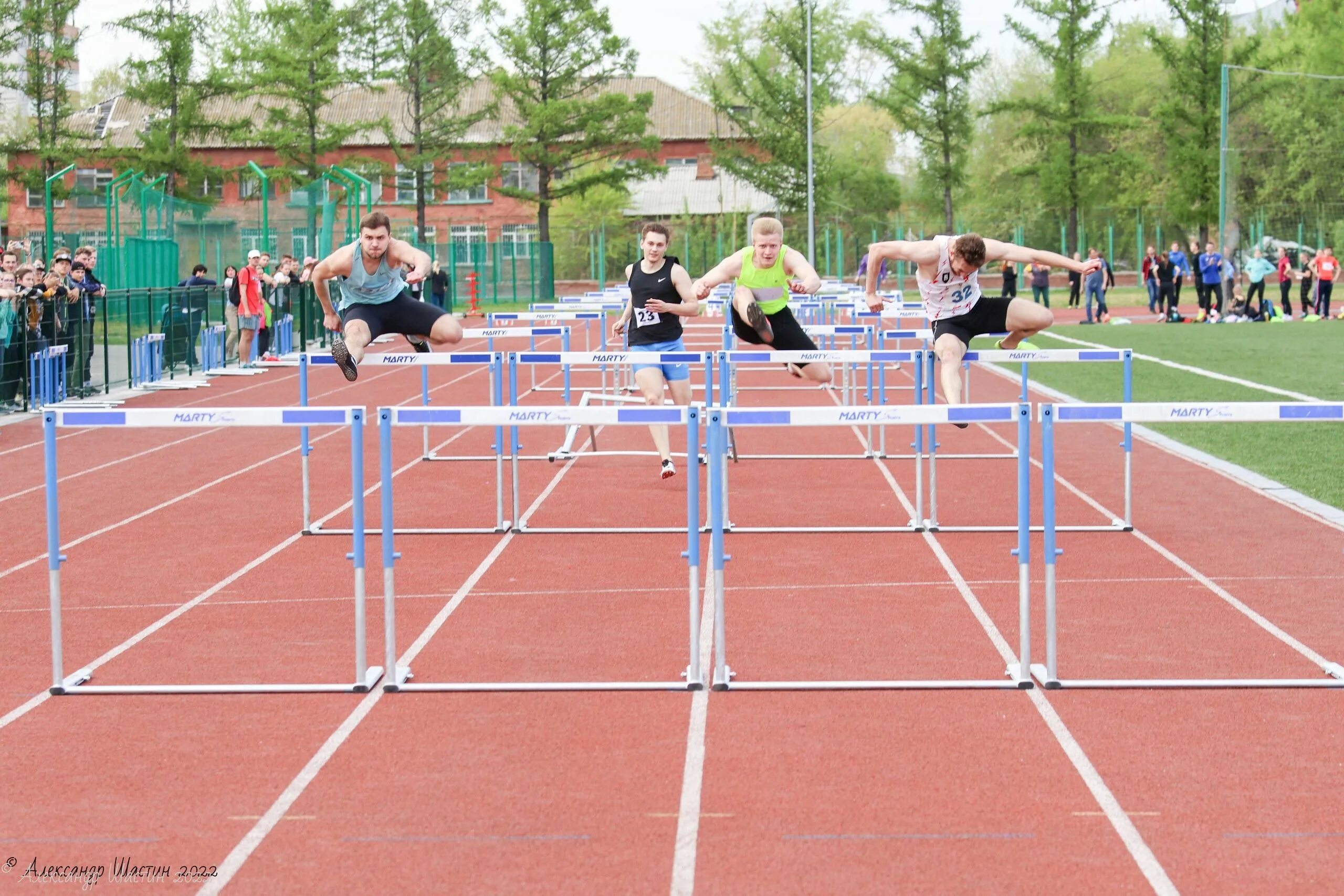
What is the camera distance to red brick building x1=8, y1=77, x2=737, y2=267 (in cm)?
3091

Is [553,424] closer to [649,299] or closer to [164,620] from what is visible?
[164,620]

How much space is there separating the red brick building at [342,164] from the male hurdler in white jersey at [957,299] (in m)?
20.7

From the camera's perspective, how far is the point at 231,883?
4336 mm

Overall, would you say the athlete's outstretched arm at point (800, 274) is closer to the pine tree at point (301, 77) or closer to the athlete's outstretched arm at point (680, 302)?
the athlete's outstretched arm at point (680, 302)

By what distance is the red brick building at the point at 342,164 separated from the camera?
30906 mm

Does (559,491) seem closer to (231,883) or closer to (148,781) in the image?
(148,781)

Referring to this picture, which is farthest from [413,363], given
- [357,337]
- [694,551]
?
[694,551]

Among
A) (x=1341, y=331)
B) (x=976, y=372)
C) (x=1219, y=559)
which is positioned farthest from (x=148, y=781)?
(x=1341, y=331)

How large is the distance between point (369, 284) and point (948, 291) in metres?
3.54

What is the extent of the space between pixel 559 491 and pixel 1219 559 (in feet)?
15.4

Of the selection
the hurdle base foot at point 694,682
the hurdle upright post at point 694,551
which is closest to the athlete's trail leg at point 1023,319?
the hurdle upright post at point 694,551

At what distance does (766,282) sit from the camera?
36.4ft

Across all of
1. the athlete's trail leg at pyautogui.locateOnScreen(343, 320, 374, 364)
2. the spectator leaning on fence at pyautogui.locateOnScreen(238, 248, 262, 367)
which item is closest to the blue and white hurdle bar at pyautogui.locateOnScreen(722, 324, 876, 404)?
the athlete's trail leg at pyautogui.locateOnScreen(343, 320, 374, 364)

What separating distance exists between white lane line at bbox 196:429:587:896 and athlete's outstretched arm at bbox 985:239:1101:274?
11.3ft
